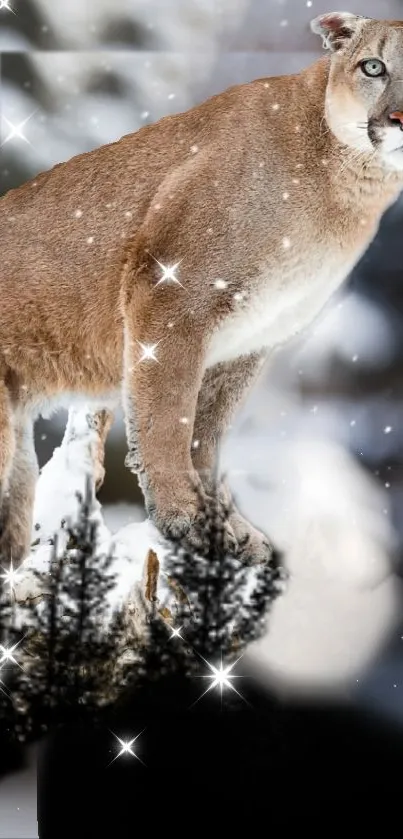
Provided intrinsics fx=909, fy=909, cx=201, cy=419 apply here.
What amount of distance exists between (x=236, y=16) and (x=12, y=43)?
70 cm

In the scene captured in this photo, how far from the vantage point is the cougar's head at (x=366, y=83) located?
7.20ft

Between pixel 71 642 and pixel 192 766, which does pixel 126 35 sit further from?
pixel 192 766

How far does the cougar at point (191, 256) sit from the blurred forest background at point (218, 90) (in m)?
0.21

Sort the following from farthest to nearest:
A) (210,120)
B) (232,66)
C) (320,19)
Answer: (232,66) → (210,120) → (320,19)

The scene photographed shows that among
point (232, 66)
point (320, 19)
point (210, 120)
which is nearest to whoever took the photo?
point (320, 19)

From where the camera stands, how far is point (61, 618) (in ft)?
7.83

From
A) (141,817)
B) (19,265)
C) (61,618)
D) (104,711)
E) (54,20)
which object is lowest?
(141,817)

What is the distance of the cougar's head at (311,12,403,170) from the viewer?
7.20ft

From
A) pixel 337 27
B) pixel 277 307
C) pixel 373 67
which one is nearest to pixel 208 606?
pixel 277 307

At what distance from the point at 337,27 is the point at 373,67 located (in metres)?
0.18

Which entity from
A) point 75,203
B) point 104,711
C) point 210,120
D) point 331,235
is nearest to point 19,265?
point 75,203

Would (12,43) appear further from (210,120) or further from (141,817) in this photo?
(141,817)

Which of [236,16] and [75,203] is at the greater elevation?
[236,16]

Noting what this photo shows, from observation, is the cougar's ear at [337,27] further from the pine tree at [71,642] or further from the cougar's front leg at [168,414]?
the pine tree at [71,642]
